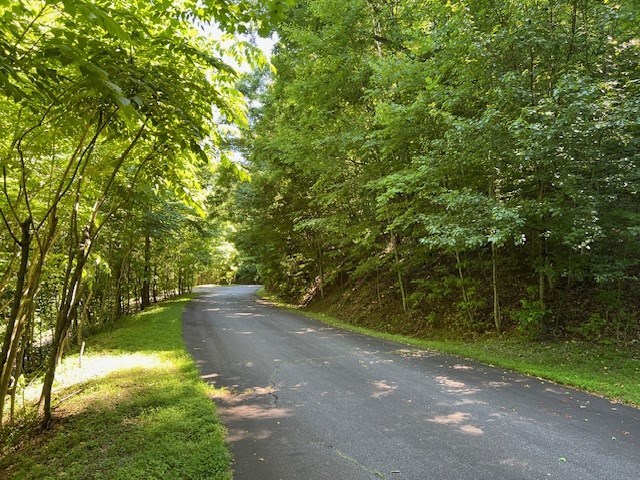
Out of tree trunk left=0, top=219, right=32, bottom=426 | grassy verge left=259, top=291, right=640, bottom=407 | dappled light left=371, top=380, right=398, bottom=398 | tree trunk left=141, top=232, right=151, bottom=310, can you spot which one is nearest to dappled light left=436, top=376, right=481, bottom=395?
dappled light left=371, top=380, right=398, bottom=398

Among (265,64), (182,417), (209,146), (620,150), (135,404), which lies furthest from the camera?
(620,150)

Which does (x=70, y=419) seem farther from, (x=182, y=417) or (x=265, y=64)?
(x=265, y=64)

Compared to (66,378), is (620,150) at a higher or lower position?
higher

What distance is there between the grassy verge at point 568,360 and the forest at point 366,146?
505 mm

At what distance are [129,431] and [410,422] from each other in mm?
3065

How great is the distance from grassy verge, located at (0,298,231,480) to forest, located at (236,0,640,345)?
5.13m

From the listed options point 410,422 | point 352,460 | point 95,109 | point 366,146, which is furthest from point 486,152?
point 95,109

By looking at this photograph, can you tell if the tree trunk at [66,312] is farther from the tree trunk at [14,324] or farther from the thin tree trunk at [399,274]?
the thin tree trunk at [399,274]

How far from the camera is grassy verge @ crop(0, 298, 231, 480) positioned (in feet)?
11.8

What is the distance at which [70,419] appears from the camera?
4.93 m

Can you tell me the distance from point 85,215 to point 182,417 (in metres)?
3.34

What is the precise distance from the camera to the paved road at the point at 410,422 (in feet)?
12.0

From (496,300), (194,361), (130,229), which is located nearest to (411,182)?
(496,300)

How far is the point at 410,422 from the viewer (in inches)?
184
